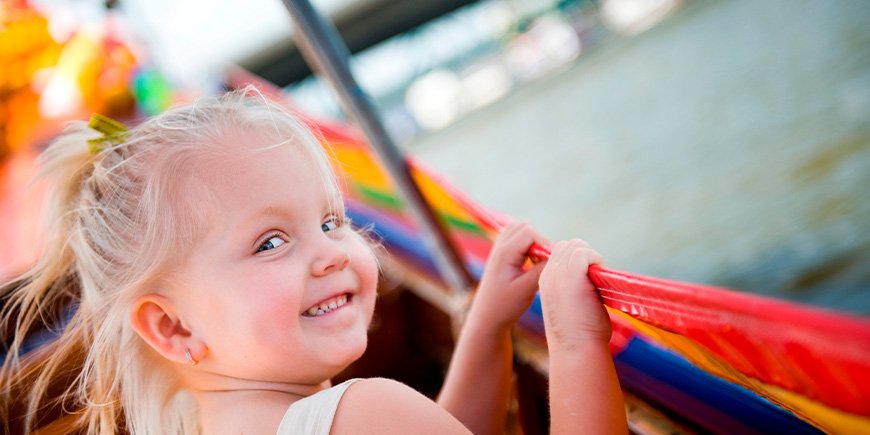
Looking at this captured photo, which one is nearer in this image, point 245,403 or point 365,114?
point 245,403

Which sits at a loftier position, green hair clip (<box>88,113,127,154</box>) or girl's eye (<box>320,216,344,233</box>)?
green hair clip (<box>88,113,127,154</box>)

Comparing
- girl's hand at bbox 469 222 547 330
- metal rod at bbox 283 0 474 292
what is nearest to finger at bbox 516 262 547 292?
girl's hand at bbox 469 222 547 330

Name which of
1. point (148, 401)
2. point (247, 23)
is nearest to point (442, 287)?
point (148, 401)

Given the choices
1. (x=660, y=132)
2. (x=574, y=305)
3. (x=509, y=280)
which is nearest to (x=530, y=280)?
(x=509, y=280)

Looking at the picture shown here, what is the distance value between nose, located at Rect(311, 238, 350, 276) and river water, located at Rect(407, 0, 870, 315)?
1236 mm

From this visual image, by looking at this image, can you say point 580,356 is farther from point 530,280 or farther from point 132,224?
point 132,224

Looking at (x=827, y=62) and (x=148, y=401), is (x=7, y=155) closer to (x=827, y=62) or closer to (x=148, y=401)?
(x=148, y=401)

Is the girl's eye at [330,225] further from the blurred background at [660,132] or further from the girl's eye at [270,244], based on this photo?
the blurred background at [660,132]

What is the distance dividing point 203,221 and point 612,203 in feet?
8.05

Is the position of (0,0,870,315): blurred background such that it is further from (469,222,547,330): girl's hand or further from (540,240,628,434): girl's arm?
(540,240,628,434): girl's arm

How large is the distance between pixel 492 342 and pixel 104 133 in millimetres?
437

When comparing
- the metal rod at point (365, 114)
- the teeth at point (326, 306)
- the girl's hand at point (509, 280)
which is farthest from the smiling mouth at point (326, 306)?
the metal rod at point (365, 114)

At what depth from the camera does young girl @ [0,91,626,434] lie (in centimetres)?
58

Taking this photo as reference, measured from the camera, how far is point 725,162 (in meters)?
2.74
